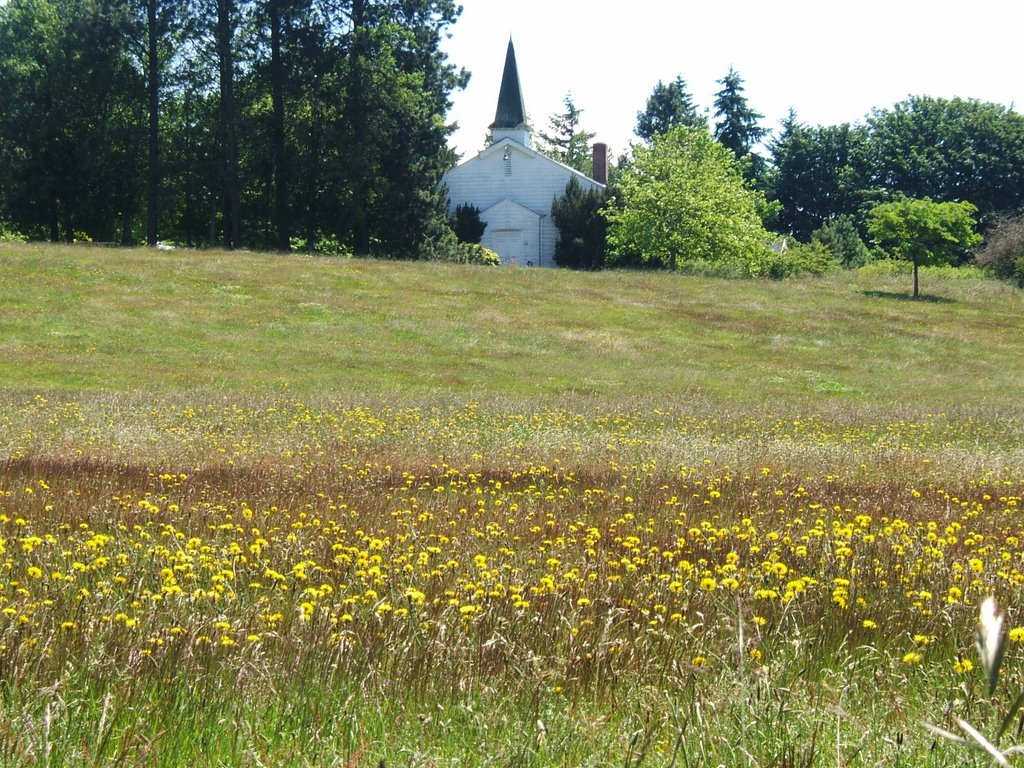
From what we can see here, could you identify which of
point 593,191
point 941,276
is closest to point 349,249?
point 593,191

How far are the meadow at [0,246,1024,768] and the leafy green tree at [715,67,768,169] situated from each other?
74.3m

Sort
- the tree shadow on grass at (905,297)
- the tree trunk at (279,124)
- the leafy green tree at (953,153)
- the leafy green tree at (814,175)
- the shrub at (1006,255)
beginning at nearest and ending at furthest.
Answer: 1. the tree shadow on grass at (905,297)
2. the tree trunk at (279,124)
3. the shrub at (1006,255)
4. the leafy green tree at (953,153)
5. the leafy green tree at (814,175)

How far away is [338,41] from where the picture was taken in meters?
54.5

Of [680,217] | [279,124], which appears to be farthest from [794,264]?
[279,124]

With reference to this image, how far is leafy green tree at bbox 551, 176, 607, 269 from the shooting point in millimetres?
69188

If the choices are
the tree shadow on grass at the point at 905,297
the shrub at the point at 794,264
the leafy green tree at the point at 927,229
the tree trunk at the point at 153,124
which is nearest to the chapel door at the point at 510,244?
the shrub at the point at 794,264

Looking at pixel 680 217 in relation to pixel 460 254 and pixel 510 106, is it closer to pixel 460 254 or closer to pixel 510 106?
pixel 460 254

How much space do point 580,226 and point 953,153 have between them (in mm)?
41041

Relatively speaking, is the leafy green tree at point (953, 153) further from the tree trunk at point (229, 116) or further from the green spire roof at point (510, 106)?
the tree trunk at point (229, 116)

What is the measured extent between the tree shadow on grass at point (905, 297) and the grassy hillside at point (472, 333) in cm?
21

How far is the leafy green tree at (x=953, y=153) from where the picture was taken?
292 ft

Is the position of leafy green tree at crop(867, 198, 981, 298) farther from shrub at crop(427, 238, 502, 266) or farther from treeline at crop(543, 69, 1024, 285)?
shrub at crop(427, 238, 502, 266)

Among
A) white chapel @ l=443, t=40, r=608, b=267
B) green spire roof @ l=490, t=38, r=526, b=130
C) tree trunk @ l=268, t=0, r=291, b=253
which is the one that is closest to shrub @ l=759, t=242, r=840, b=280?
white chapel @ l=443, t=40, r=608, b=267

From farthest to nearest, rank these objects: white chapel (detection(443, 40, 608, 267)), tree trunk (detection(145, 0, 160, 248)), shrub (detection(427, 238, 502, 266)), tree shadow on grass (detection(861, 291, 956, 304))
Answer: white chapel (detection(443, 40, 608, 267))
shrub (detection(427, 238, 502, 266))
tree trunk (detection(145, 0, 160, 248))
tree shadow on grass (detection(861, 291, 956, 304))
